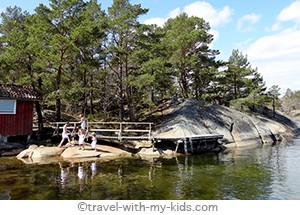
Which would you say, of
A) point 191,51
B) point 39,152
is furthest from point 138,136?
point 191,51

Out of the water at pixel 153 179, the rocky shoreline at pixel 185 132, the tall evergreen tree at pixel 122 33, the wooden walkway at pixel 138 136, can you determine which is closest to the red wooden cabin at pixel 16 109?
the rocky shoreline at pixel 185 132

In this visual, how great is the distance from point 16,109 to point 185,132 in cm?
1367

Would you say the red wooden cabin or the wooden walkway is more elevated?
the red wooden cabin

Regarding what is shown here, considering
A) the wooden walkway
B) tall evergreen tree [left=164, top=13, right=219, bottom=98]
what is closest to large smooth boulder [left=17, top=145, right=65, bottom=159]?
the wooden walkway

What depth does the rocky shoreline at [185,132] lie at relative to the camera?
22188 millimetres

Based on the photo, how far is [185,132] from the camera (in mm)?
27016

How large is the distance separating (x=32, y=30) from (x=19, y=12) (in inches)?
398

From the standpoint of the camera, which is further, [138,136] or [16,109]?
[138,136]

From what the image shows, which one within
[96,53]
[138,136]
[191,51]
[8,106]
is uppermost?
[191,51]

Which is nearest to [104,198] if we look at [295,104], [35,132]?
[35,132]

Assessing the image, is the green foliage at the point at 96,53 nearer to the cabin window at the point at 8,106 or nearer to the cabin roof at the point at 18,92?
the cabin roof at the point at 18,92

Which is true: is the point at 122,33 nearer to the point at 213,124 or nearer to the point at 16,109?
the point at 16,109

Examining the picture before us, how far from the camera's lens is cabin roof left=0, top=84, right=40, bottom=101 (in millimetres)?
22828

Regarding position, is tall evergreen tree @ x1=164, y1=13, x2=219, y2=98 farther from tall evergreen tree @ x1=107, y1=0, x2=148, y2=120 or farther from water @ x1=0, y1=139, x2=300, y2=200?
water @ x1=0, y1=139, x2=300, y2=200
